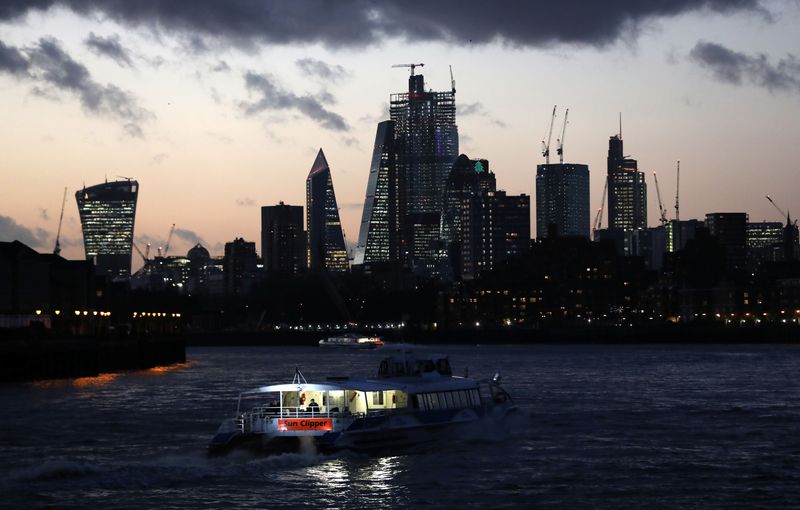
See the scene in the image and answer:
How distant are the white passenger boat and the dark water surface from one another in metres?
0.88

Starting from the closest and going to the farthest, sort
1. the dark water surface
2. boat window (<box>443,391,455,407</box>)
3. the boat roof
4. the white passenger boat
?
the dark water surface, the white passenger boat, the boat roof, boat window (<box>443,391,455,407</box>)

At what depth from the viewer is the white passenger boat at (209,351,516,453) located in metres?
62.4

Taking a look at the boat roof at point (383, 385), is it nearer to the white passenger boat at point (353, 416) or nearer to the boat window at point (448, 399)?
the white passenger boat at point (353, 416)

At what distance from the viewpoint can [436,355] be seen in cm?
7656

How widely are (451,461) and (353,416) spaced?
522 centimetres

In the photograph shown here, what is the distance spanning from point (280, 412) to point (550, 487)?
13.3 m

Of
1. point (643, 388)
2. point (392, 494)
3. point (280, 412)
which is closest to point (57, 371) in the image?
point (643, 388)

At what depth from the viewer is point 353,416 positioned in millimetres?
64000

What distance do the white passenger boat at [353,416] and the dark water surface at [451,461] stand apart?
88 centimetres

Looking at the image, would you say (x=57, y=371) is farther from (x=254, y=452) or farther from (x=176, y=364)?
(x=254, y=452)

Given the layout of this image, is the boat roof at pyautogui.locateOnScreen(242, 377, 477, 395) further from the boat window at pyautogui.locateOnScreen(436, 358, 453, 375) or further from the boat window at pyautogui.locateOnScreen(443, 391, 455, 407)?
the boat window at pyautogui.locateOnScreen(436, 358, 453, 375)

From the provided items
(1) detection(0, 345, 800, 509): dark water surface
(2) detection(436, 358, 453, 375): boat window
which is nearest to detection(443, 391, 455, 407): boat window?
(1) detection(0, 345, 800, 509): dark water surface

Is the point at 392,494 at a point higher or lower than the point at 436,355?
lower

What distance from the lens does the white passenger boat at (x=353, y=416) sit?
2456 inches
